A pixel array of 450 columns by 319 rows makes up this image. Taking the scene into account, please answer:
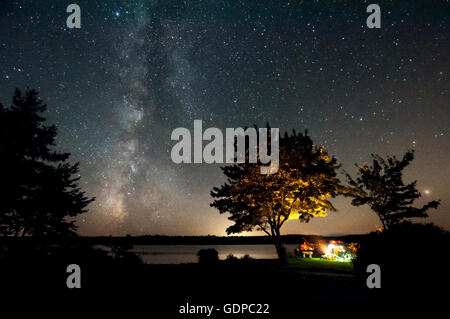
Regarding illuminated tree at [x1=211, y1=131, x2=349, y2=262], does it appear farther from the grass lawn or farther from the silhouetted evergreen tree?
the silhouetted evergreen tree

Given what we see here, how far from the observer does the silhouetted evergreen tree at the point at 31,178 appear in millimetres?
17078

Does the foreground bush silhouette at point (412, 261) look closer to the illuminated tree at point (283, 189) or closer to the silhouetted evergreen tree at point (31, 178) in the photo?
the illuminated tree at point (283, 189)

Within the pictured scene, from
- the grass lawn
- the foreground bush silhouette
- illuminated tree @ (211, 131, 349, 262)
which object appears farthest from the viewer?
illuminated tree @ (211, 131, 349, 262)

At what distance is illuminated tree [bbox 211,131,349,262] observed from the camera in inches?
722

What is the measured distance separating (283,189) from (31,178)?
20.0 metres

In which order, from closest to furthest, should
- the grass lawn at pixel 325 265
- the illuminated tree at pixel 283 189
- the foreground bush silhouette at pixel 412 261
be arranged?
the foreground bush silhouette at pixel 412 261 < the grass lawn at pixel 325 265 < the illuminated tree at pixel 283 189

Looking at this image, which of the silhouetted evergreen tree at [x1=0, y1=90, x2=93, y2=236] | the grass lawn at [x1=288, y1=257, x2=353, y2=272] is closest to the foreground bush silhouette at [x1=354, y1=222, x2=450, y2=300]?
the grass lawn at [x1=288, y1=257, x2=353, y2=272]

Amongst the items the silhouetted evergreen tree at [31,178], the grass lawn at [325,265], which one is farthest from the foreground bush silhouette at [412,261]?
the silhouetted evergreen tree at [31,178]

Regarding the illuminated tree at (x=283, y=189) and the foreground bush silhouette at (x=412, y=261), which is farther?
the illuminated tree at (x=283, y=189)

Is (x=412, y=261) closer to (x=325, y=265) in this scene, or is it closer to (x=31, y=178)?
(x=325, y=265)

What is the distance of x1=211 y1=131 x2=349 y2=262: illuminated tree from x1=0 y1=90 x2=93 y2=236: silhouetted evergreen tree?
13408mm

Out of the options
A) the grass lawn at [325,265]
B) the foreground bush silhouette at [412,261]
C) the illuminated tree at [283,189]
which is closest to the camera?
the foreground bush silhouette at [412,261]

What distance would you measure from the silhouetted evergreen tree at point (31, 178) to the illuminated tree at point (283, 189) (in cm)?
1341

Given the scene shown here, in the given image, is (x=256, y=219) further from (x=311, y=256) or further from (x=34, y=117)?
(x=34, y=117)
